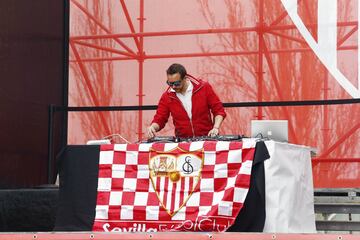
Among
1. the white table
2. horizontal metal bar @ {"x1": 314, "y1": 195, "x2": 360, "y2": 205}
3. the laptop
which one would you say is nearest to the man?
the laptop

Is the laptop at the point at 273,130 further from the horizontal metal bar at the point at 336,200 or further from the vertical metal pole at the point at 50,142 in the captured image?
the vertical metal pole at the point at 50,142

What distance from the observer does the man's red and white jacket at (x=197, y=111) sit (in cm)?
602

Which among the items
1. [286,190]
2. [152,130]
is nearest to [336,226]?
[286,190]

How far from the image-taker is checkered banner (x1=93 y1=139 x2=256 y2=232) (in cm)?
503

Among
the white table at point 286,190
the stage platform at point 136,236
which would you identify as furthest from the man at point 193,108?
the stage platform at point 136,236

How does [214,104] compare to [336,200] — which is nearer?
[214,104]

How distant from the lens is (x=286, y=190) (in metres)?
5.17

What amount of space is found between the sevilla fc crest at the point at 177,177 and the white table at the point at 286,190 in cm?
42

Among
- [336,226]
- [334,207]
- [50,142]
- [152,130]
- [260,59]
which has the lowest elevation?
[336,226]

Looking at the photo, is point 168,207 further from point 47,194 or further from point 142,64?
point 142,64

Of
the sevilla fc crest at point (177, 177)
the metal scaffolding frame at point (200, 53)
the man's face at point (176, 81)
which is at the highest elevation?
the metal scaffolding frame at point (200, 53)

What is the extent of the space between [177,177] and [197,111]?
0.99 metres

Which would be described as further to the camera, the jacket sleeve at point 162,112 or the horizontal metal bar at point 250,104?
the horizontal metal bar at point 250,104

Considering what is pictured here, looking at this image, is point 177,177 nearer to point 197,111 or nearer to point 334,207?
point 197,111
